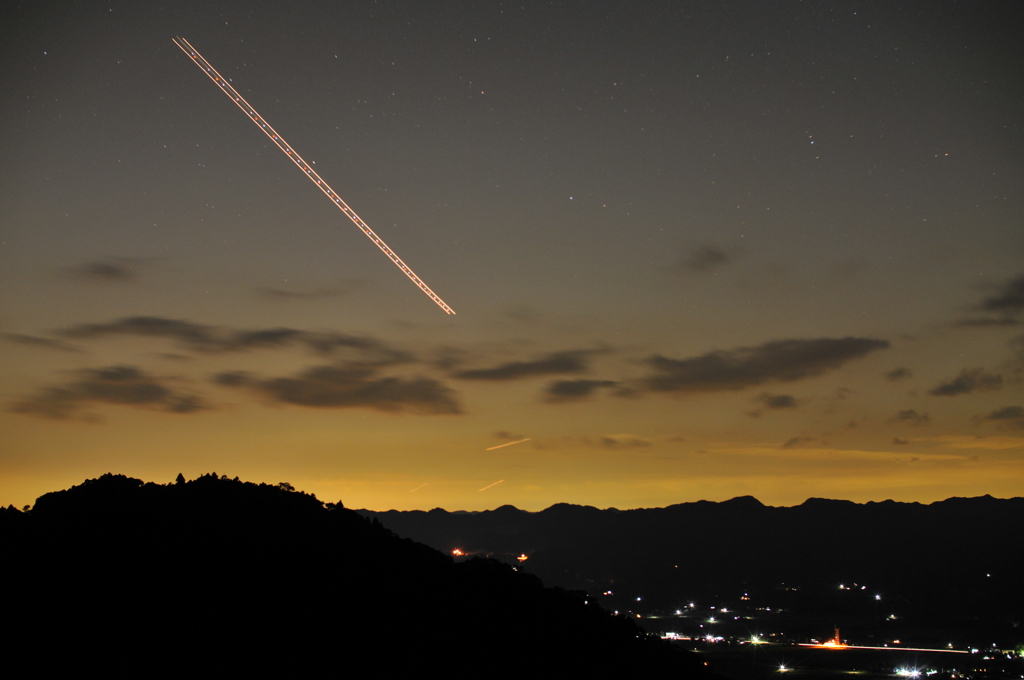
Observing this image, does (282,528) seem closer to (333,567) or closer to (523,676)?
(333,567)

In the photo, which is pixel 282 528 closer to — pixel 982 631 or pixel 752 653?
pixel 752 653

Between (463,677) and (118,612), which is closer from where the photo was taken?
(118,612)

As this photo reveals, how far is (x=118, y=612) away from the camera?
135ft

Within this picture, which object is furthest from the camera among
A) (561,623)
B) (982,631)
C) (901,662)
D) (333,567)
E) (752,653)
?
(982,631)

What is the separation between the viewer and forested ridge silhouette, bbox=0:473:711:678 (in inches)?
1574

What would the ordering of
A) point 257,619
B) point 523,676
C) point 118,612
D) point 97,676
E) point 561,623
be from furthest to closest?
point 561,623
point 523,676
point 257,619
point 118,612
point 97,676

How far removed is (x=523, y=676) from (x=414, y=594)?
9759mm

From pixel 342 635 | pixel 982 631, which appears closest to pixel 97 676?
pixel 342 635

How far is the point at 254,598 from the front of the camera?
4628cm

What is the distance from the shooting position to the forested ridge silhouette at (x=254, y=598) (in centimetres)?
3997

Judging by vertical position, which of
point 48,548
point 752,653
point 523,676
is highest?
point 48,548

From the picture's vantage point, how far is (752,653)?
15962 centimetres

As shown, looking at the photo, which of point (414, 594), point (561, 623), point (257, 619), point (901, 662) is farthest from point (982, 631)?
point (257, 619)

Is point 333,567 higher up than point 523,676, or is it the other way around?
point 333,567
